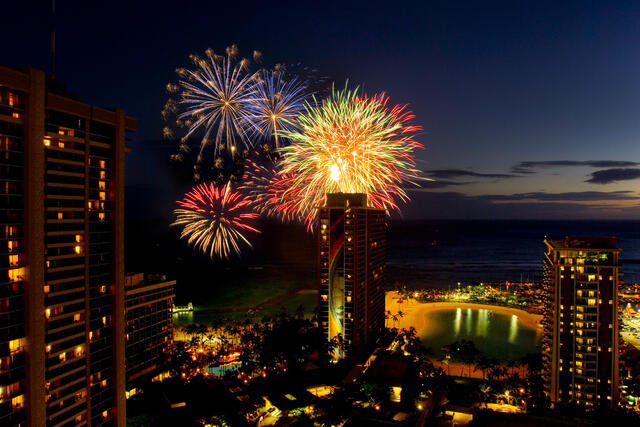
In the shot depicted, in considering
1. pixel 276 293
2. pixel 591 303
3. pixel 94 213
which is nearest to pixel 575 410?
pixel 591 303

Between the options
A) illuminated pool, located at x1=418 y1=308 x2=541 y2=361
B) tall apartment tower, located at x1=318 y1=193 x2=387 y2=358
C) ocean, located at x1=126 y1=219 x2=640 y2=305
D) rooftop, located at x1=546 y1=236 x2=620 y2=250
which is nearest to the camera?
rooftop, located at x1=546 y1=236 x2=620 y2=250

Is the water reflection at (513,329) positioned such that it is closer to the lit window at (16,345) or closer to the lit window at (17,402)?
the lit window at (17,402)

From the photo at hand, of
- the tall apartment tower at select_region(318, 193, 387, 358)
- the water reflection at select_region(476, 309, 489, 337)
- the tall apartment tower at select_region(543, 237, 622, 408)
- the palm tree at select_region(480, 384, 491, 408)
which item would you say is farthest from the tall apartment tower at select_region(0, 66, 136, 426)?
the water reflection at select_region(476, 309, 489, 337)

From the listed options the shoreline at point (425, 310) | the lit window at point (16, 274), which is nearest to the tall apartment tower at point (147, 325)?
the lit window at point (16, 274)

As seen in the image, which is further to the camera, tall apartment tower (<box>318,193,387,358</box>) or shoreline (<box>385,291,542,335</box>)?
shoreline (<box>385,291,542,335</box>)

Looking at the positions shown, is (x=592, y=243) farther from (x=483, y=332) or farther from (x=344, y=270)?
(x=483, y=332)

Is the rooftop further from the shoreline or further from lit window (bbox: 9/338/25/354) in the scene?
lit window (bbox: 9/338/25/354)

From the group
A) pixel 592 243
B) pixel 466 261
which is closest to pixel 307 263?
pixel 466 261

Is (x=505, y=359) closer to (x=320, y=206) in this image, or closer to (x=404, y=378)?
(x=404, y=378)
